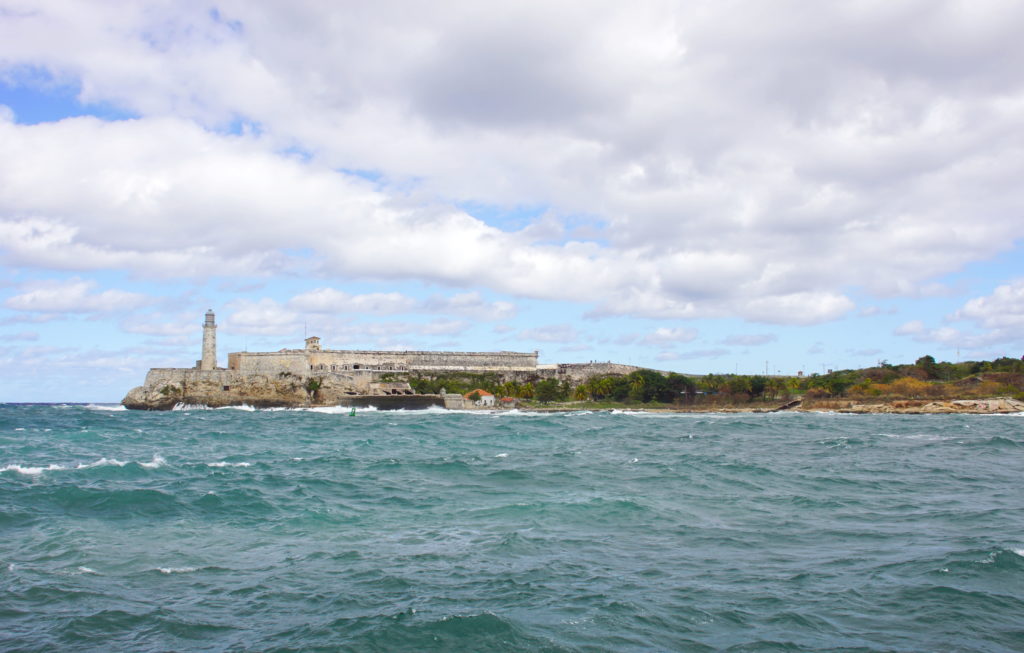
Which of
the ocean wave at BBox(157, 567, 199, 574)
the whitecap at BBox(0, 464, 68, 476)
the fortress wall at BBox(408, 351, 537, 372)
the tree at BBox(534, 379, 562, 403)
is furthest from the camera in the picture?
the fortress wall at BBox(408, 351, 537, 372)

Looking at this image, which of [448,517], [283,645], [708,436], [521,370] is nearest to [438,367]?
[521,370]

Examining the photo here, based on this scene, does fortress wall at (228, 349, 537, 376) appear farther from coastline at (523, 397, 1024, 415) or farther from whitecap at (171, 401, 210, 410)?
coastline at (523, 397, 1024, 415)

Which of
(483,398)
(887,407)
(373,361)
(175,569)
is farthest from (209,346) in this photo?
(175,569)

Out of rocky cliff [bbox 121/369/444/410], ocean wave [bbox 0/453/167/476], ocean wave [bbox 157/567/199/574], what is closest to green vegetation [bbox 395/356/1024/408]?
rocky cliff [bbox 121/369/444/410]

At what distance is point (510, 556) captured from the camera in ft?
43.2

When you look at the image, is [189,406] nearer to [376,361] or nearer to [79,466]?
[376,361]

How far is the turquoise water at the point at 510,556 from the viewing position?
9.31 m

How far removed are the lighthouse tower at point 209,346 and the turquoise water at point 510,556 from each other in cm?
7020

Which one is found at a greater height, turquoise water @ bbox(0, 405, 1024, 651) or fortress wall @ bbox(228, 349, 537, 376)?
fortress wall @ bbox(228, 349, 537, 376)

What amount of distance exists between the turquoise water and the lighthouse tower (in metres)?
70.2

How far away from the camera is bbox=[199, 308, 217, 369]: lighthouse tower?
93875mm

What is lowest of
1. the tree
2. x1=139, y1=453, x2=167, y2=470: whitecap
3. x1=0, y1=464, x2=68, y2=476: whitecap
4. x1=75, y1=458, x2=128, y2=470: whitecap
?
x1=139, y1=453, x2=167, y2=470: whitecap

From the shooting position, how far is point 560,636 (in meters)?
9.16

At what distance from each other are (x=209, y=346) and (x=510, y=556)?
9016 cm
